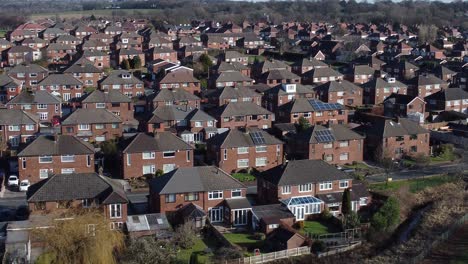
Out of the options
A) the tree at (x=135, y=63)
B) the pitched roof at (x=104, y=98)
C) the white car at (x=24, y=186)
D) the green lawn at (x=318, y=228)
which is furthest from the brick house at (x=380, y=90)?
the white car at (x=24, y=186)

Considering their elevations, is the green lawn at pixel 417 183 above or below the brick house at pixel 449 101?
below

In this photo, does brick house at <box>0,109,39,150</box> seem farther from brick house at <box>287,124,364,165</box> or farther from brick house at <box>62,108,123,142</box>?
brick house at <box>287,124,364,165</box>

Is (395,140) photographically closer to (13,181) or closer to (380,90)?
(380,90)

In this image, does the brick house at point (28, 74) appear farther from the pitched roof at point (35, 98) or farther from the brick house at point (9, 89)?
the pitched roof at point (35, 98)

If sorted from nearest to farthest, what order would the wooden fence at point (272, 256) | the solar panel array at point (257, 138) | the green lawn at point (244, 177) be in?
the wooden fence at point (272, 256)
the green lawn at point (244, 177)
the solar panel array at point (257, 138)

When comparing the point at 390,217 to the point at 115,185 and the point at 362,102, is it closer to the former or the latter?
the point at 115,185

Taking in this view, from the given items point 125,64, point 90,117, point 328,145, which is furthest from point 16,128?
point 125,64
